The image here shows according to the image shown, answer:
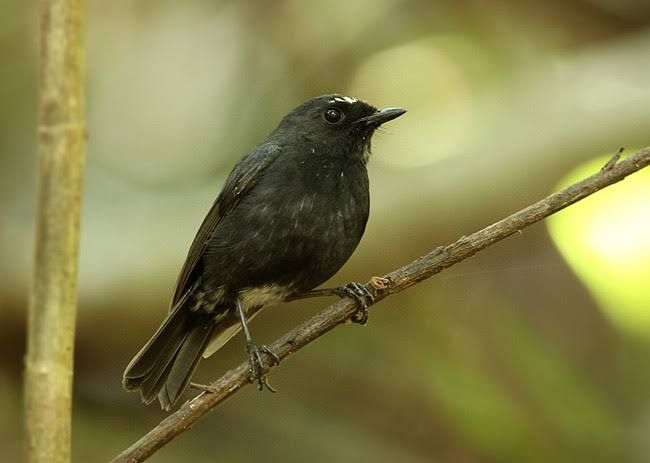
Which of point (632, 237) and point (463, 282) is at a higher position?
point (463, 282)

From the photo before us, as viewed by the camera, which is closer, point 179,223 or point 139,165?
point 179,223

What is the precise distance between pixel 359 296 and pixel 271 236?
1.45 ft

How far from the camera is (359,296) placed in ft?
9.98

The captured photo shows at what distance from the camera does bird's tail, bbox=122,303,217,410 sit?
349 centimetres

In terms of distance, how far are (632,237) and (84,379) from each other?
3318 millimetres

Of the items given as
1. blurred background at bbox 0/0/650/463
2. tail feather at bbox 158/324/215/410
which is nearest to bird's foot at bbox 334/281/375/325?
tail feather at bbox 158/324/215/410

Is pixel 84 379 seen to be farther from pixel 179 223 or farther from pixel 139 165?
pixel 139 165

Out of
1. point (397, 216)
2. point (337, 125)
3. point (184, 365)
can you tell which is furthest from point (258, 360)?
point (397, 216)

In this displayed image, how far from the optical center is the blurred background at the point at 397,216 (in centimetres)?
489

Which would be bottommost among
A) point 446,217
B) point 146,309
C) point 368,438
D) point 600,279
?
point 600,279

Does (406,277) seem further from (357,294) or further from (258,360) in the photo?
(258,360)

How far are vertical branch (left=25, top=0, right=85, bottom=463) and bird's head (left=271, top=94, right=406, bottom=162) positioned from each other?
6.25 ft

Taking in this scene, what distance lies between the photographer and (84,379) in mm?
5492

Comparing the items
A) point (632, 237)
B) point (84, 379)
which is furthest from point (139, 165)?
point (632, 237)
